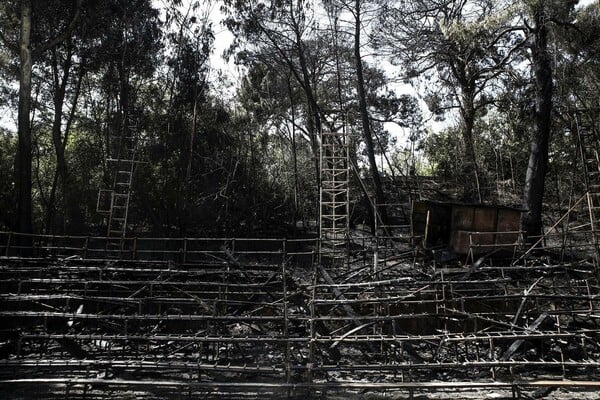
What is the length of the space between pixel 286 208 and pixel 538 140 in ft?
41.6

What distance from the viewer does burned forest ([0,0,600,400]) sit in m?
9.11

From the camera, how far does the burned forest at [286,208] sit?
9.11m

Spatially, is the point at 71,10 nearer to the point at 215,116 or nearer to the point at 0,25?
the point at 0,25

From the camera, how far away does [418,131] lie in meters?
30.5

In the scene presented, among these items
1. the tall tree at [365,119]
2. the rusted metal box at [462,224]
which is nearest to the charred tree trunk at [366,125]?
the tall tree at [365,119]

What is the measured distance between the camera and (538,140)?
19250 mm

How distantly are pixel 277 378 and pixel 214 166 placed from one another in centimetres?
1790

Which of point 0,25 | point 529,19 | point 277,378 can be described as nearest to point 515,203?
point 529,19

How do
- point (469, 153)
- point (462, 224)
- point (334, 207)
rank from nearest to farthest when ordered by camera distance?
point (462, 224)
point (334, 207)
point (469, 153)

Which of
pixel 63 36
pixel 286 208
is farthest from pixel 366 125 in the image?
pixel 63 36

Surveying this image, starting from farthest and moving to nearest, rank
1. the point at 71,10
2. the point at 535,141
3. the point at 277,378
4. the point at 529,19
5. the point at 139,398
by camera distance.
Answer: the point at 71,10 → the point at 535,141 → the point at 529,19 → the point at 277,378 → the point at 139,398

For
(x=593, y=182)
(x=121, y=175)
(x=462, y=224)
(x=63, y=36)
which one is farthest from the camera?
(x=121, y=175)

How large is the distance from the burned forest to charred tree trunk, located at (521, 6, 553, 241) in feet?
0.27

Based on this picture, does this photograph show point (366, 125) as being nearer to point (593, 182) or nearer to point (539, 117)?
point (539, 117)
